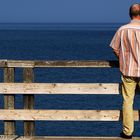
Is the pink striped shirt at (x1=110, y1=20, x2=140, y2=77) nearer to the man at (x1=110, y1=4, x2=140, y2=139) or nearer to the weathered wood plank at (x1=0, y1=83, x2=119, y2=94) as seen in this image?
the man at (x1=110, y1=4, x2=140, y2=139)

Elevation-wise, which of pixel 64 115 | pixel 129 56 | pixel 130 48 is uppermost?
pixel 130 48

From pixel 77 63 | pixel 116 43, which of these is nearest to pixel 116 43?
pixel 116 43

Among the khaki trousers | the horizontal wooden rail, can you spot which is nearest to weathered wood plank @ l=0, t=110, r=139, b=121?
the khaki trousers

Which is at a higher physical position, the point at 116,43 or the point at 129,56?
the point at 116,43

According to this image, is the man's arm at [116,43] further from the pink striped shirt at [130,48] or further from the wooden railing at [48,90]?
the wooden railing at [48,90]

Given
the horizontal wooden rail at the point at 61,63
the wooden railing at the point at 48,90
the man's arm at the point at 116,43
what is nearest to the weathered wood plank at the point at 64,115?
the wooden railing at the point at 48,90

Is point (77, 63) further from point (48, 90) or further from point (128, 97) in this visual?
→ point (128, 97)

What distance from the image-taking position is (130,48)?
859 centimetres

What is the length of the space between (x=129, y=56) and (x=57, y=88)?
3.57ft

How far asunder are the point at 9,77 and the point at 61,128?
41.9ft

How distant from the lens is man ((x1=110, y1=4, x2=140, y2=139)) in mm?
8586

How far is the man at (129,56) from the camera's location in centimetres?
859
